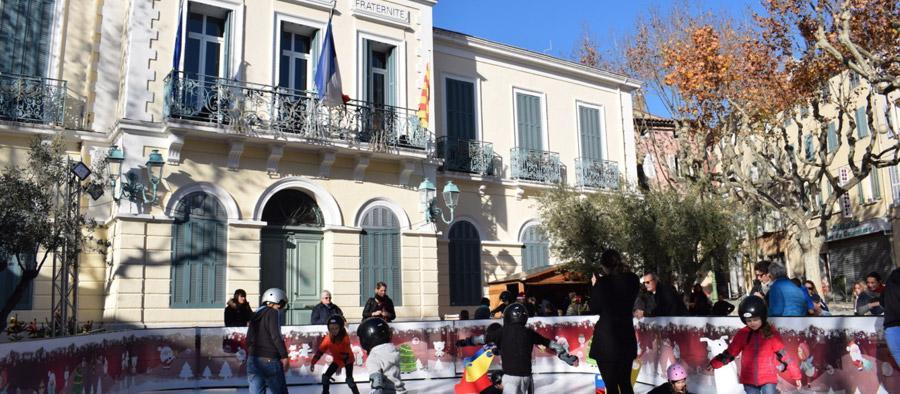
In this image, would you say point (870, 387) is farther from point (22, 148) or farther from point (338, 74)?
point (22, 148)

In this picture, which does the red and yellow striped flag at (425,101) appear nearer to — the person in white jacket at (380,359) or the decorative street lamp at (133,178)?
the decorative street lamp at (133,178)

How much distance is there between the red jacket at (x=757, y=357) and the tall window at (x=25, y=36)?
1439 centimetres

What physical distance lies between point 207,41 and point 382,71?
440 cm

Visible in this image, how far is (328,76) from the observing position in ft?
54.5

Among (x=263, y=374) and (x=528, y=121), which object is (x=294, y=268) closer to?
(x=528, y=121)

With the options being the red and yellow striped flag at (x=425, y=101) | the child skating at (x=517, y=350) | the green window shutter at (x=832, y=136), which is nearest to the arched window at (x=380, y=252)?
the red and yellow striped flag at (x=425, y=101)

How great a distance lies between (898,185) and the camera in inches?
1098

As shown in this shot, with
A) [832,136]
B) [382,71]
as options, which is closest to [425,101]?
[382,71]

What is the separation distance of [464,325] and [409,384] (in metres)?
1.79

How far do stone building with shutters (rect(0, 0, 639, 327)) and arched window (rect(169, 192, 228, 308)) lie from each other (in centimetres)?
3

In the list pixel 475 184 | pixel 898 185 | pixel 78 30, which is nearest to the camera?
pixel 78 30

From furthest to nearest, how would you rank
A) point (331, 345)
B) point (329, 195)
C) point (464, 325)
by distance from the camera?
point (329, 195) < point (464, 325) < point (331, 345)

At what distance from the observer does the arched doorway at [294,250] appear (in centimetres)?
1662

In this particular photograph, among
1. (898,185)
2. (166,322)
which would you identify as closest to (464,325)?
(166,322)
